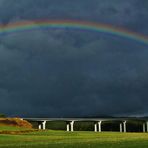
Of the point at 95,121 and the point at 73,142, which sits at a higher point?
the point at 95,121

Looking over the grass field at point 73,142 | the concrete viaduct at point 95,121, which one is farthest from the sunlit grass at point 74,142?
the concrete viaduct at point 95,121

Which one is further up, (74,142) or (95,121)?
(95,121)

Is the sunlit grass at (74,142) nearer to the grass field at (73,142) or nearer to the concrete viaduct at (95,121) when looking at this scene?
the grass field at (73,142)

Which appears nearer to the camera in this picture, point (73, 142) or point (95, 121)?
point (73, 142)

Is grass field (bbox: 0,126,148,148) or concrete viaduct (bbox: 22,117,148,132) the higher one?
concrete viaduct (bbox: 22,117,148,132)

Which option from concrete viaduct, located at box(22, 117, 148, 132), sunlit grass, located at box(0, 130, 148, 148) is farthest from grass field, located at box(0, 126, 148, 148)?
concrete viaduct, located at box(22, 117, 148, 132)

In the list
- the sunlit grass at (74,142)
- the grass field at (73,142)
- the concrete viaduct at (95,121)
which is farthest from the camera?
the concrete viaduct at (95,121)

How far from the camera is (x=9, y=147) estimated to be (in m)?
45.8

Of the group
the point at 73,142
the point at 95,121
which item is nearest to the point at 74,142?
the point at 73,142

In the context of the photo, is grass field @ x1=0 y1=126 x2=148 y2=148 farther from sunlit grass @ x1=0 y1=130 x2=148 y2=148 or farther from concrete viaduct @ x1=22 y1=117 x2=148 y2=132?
concrete viaduct @ x1=22 y1=117 x2=148 y2=132

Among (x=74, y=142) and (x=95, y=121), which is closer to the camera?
(x=74, y=142)

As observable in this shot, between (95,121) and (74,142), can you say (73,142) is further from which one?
(95,121)

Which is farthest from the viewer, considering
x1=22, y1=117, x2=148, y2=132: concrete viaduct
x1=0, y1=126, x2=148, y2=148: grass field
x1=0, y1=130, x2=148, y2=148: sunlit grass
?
x1=22, y1=117, x2=148, y2=132: concrete viaduct

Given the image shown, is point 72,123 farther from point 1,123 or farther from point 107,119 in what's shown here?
point 1,123
